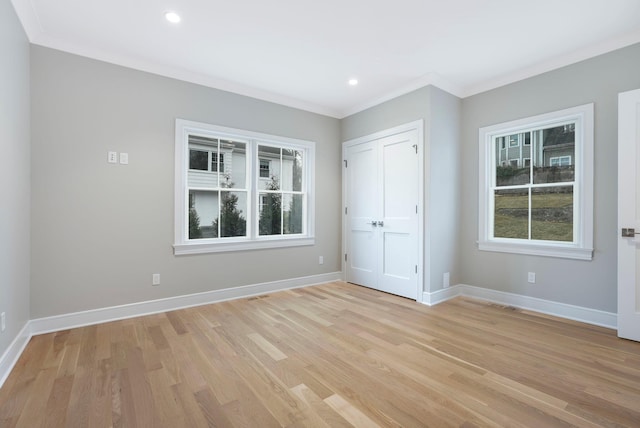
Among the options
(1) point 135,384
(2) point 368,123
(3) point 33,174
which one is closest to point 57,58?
(3) point 33,174

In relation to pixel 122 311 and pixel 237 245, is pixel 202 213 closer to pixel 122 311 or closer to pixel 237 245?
pixel 237 245

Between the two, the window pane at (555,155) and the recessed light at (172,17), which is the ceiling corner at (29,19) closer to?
the recessed light at (172,17)

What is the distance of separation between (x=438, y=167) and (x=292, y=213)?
217 cm

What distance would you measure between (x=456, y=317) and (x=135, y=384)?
2965 millimetres

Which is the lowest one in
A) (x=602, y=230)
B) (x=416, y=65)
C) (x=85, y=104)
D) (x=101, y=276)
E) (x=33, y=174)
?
(x=101, y=276)

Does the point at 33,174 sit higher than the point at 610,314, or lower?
higher

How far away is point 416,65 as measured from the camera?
11.2 feet

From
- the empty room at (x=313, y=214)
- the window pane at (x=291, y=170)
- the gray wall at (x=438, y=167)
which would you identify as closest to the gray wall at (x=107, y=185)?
the empty room at (x=313, y=214)

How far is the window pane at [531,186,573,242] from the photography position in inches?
130

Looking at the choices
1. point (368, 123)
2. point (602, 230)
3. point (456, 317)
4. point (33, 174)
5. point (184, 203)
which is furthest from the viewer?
point (368, 123)

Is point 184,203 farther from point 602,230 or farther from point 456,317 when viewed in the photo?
point 602,230

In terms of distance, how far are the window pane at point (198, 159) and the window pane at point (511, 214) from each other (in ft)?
12.3

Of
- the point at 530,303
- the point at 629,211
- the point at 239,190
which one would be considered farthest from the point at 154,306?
the point at 629,211

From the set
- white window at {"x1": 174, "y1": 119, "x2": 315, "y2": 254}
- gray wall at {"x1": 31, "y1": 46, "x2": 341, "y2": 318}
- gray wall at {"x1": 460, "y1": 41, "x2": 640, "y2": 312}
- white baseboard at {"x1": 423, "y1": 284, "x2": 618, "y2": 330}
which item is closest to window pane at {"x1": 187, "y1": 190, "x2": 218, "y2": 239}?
white window at {"x1": 174, "y1": 119, "x2": 315, "y2": 254}
